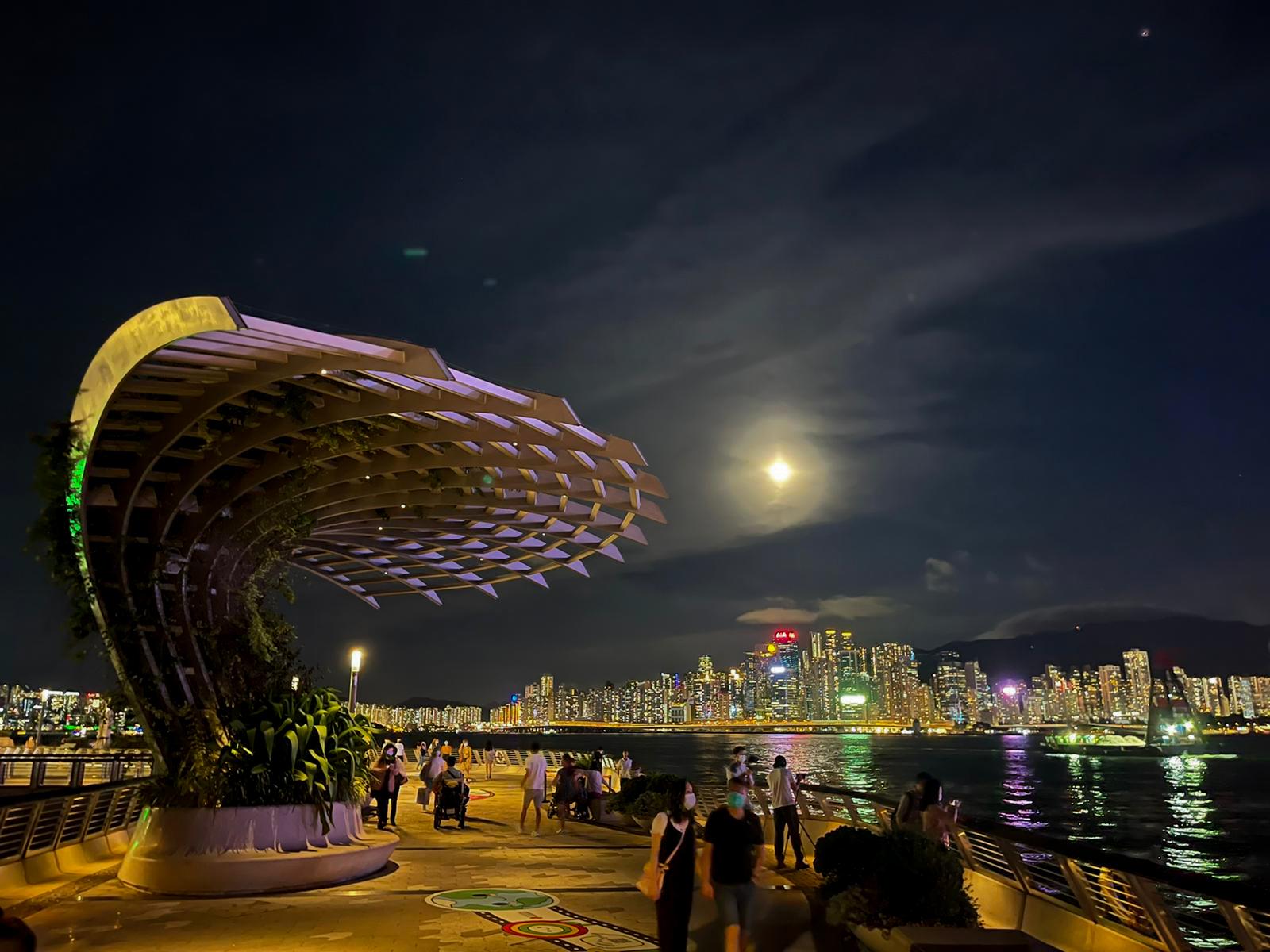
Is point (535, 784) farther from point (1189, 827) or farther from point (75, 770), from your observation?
point (1189, 827)

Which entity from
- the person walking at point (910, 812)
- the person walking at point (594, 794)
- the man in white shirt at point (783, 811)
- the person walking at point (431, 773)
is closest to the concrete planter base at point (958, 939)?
the person walking at point (910, 812)

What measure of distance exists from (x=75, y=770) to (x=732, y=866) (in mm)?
11620

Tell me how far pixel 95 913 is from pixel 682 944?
6909 millimetres

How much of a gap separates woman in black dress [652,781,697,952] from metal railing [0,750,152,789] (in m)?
10.8

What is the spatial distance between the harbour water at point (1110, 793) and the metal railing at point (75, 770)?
13991 millimetres

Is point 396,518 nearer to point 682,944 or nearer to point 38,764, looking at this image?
point 38,764

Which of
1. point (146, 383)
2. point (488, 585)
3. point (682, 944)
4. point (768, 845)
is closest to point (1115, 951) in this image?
point (682, 944)

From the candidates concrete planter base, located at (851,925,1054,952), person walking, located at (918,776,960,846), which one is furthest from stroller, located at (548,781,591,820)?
concrete planter base, located at (851,925,1054,952)

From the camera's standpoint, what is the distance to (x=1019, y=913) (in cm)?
940

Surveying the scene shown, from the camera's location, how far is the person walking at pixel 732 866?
7.36m

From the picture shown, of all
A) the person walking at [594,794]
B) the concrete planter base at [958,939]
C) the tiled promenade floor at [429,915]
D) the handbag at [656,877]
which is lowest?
the tiled promenade floor at [429,915]

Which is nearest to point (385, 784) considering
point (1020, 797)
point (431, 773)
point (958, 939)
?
point (431, 773)

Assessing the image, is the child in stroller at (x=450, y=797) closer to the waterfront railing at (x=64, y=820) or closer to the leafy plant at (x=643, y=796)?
the leafy plant at (x=643, y=796)

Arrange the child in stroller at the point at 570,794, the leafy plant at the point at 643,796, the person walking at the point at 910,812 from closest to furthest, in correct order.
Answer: the person walking at the point at 910,812 → the leafy plant at the point at 643,796 → the child in stroller at the point at 570,794
